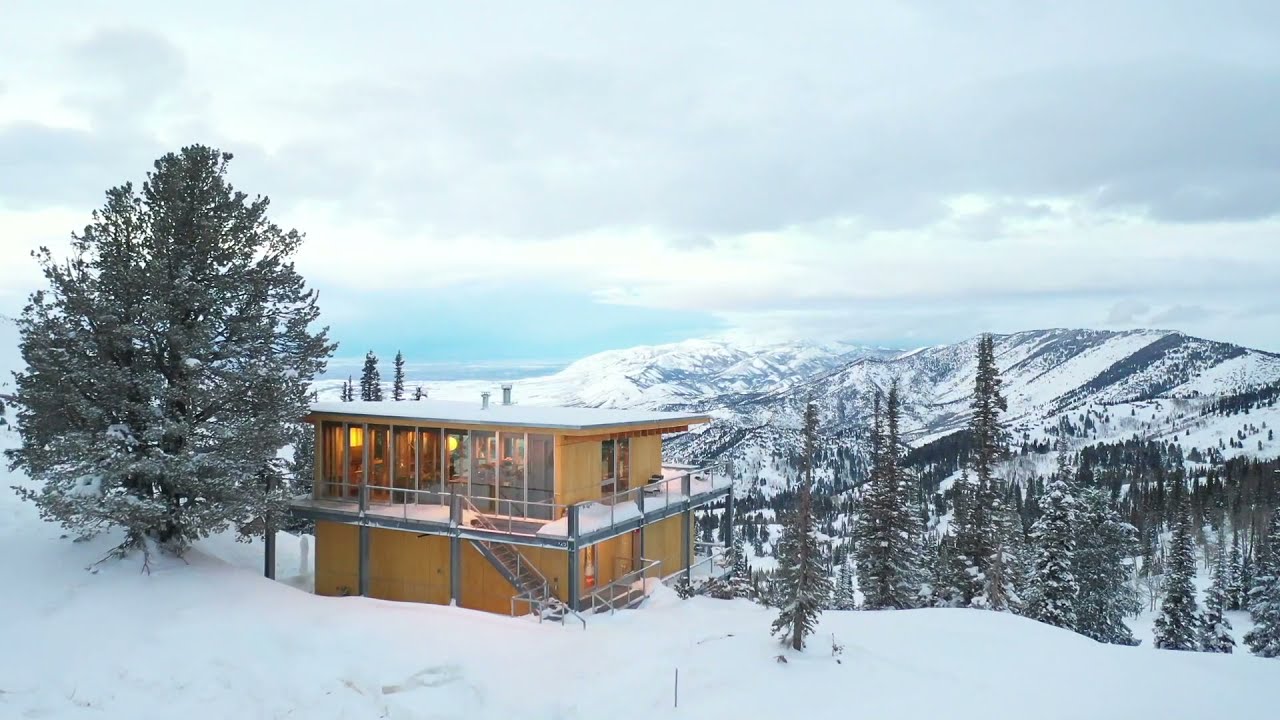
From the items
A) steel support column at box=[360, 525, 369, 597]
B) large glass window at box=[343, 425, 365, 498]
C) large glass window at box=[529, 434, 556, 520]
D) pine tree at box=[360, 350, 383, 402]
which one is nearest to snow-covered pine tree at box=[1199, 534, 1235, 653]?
large glass window at box=[529, 434, 556, 520]

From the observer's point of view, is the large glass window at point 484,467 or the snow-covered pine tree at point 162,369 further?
the large glass window at point 484,467

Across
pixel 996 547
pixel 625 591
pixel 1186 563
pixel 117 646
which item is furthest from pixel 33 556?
pixel 1186 563

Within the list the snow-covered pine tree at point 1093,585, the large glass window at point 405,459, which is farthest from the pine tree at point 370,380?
the snow-covered pine tree at point 1093,585

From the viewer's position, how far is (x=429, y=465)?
21.8 meters

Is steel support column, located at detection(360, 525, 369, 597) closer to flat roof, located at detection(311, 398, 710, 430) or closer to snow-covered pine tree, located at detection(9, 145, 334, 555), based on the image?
snow-covered pine tree, located at detection(9, 145, 334, 555)

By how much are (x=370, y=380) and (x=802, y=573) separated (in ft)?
161

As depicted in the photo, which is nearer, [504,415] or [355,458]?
[504,415]

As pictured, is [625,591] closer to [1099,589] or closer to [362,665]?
[362,665]

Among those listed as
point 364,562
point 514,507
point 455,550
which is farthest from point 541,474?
point 364,562

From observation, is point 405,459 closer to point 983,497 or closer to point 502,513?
point 502,513

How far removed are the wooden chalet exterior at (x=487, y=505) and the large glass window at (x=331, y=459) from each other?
41mm

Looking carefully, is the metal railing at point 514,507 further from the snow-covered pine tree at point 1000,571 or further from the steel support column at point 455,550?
the snow-covered pine tree at point 1000,571

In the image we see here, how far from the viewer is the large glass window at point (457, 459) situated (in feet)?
69.7

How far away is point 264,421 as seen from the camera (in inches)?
712
